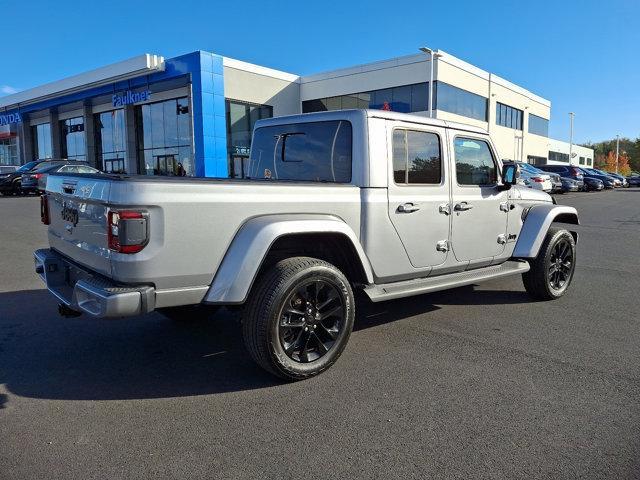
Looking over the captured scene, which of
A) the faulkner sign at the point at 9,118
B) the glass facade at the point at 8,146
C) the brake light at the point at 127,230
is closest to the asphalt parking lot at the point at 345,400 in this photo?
the brake light at the point at 127,230

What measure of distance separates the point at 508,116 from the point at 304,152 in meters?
46.3

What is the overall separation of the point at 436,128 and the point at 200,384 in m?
3.04

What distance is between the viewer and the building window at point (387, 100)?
3384cm

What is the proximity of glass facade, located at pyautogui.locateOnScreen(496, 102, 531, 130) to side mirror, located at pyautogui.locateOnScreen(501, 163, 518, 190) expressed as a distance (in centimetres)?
4171

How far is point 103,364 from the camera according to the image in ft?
13.3

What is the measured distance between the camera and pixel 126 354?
4281mm

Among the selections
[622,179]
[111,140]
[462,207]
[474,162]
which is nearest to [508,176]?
[474,162]

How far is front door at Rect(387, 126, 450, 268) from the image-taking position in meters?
4.38

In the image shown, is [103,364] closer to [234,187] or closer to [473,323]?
[234,187]

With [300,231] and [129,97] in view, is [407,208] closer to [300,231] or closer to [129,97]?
[300,231]

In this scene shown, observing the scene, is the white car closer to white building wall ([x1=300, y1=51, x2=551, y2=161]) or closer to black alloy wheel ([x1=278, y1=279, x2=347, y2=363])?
white building wall ([x1=300, y1=51, x2=551, y2=161])

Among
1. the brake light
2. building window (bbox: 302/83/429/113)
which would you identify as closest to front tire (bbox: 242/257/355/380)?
A: the brake light

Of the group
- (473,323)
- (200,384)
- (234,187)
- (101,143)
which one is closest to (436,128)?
(473,323)

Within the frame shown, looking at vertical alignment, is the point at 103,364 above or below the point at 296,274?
below
